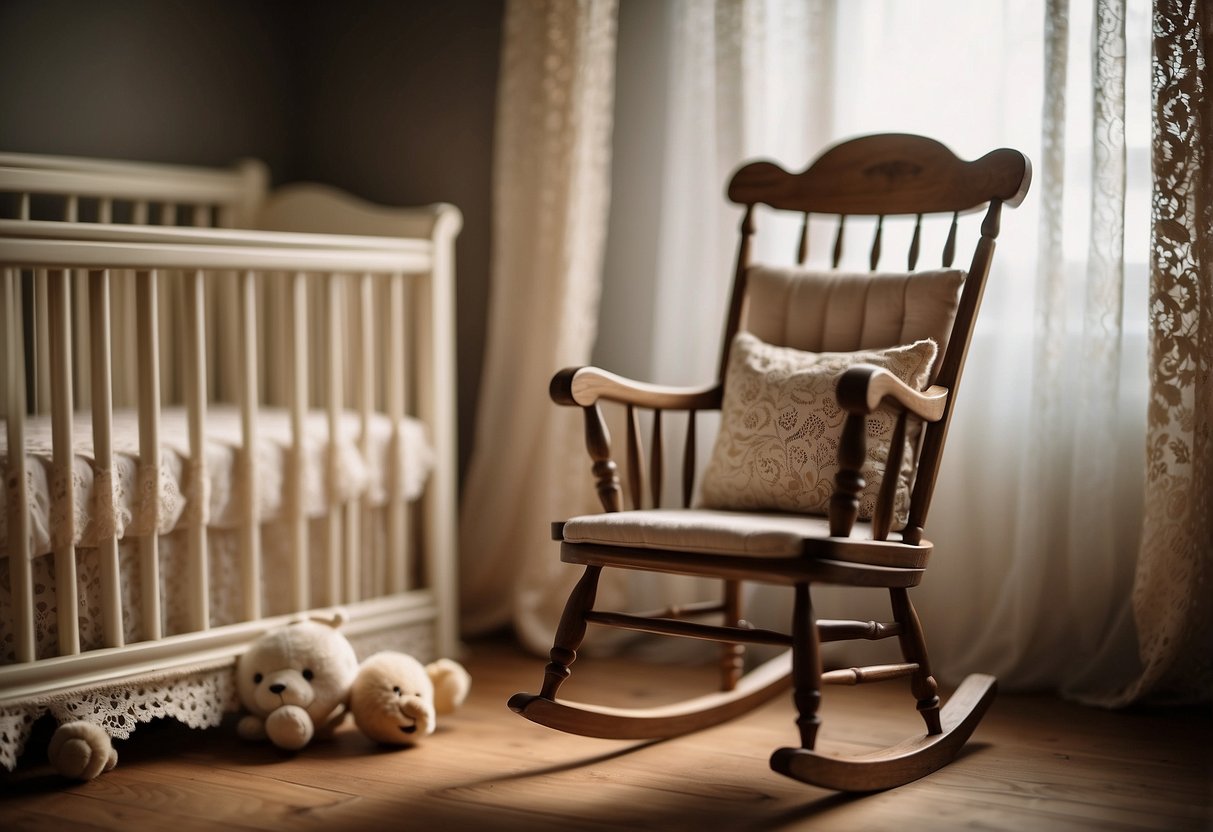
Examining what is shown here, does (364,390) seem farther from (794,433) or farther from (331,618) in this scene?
(794,433)

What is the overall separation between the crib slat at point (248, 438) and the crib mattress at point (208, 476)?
0.6 inches

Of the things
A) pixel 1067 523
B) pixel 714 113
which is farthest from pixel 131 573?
pixel 1067 523

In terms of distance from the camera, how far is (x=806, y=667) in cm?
179

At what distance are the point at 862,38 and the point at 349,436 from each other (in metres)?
1.32

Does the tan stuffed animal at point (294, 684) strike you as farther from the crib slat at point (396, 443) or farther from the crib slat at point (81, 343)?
the crib slat at point (81, 343)

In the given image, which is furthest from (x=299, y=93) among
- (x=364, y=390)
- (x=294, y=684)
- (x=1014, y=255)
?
(x=1014, y=255)

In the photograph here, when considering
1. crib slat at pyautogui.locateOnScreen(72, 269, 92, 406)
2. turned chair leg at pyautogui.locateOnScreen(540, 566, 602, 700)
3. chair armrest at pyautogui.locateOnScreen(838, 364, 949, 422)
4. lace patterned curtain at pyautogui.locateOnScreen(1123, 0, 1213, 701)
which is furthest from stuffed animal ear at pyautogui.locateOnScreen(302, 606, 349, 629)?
lace patterned curtain at pyautogui.locateOnScreen(1123, 0, 1213, 701)

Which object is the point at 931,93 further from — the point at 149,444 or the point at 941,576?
the point at 149,444

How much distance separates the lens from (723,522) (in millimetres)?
Answer: 1898

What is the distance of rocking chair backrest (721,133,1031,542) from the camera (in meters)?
2.05

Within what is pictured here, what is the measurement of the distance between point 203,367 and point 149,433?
0.50 ft

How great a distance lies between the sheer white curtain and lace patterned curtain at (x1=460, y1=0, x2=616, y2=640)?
226 mm

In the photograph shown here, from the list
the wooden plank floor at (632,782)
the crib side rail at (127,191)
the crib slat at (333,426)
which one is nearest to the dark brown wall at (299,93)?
the crib side rail at (127,191)

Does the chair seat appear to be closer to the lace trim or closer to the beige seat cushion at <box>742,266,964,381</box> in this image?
the beige seat cushion at <box>742,266,964,381</box>
